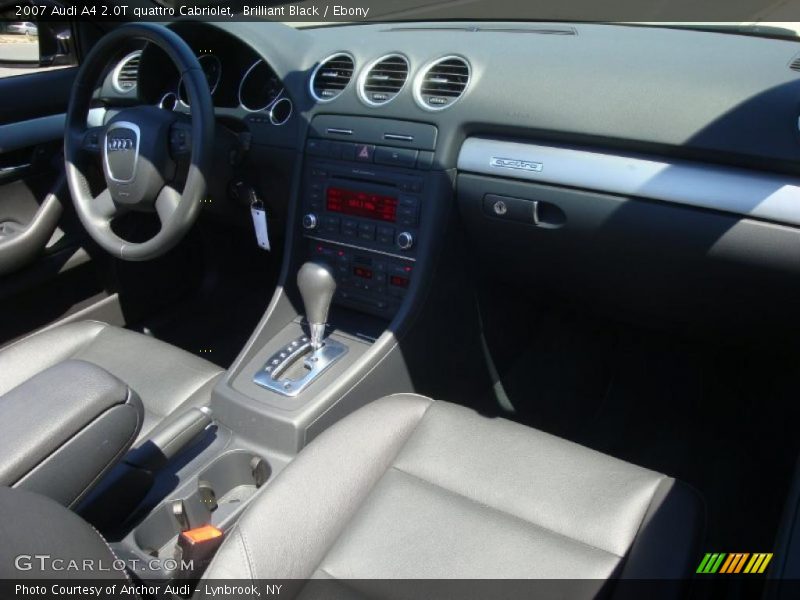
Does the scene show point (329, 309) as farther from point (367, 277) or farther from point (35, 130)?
point (35, 130)

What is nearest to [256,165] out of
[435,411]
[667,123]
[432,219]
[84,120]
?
[84,120]

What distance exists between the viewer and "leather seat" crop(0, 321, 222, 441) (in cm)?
179

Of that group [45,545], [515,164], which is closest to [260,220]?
[515,164]

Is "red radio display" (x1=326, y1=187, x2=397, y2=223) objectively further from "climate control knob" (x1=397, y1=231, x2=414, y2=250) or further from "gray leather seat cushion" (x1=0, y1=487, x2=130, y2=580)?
"gray leather seat cushion" (x1=0, y1=487, x2=130, y2=580)

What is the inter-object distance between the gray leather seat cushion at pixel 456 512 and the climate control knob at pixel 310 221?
64cm

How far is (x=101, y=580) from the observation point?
2.67 feet

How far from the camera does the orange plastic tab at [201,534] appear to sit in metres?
1.27

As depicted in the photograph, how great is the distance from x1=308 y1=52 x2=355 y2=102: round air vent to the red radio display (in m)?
0.26

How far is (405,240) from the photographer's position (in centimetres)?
179

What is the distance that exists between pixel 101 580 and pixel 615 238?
1222 millimetres

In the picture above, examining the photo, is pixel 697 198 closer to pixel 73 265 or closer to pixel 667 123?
pixel 667 123

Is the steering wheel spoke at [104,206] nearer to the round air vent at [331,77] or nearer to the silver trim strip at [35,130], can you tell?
the silver trim strip at [35,130]

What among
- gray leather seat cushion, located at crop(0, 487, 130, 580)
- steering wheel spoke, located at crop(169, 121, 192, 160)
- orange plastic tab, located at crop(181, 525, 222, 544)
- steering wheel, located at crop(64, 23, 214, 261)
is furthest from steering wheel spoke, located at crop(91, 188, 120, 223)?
gray leather seat cushion, located at crop(0, 487, 130, 580)

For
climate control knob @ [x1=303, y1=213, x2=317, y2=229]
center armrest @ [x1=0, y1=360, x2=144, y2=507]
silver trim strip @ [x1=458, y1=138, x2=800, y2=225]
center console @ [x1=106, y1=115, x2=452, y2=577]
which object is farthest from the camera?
climate control knob @ [x1=303, y1=213, x2=317, y2=229]
